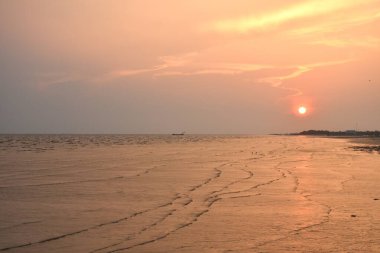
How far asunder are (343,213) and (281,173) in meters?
14.1

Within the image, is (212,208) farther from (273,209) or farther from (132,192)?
(132,192)

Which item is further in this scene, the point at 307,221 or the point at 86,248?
the point at 307,221

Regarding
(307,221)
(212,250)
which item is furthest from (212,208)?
(212,250)

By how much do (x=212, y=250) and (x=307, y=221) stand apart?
4.21m

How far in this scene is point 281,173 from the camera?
1119 inches

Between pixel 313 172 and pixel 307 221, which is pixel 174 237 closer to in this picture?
pixel 307 221

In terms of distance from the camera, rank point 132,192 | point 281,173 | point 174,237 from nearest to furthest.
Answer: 1. point 174,237
2. point 132,192
3. point 281,173

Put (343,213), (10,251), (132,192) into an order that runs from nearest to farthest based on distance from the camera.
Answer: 1. (10,251)
2. (343,213)
3. (132,192)

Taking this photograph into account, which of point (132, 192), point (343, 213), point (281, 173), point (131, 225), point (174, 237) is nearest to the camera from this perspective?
point (174, 237)

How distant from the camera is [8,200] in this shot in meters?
16.8

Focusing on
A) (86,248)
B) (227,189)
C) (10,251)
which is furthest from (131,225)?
(227,189)

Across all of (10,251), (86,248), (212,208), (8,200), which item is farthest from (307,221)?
(8,200)

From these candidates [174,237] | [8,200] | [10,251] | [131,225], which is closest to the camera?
[10,251]

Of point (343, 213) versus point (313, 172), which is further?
point (313, 172)
